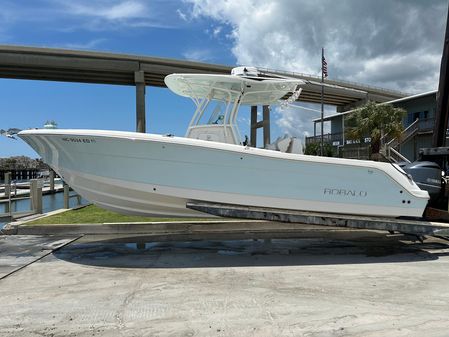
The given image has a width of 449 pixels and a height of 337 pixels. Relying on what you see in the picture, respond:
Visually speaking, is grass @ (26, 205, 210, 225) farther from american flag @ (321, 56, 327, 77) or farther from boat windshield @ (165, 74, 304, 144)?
american flag @ (321, 56, 327, 77)

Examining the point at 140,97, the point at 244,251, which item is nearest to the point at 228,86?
the point at 244,251

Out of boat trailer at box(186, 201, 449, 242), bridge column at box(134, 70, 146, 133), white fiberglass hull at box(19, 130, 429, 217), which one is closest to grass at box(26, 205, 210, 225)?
white fiberglass hull at box(19, 130, 429, 217)

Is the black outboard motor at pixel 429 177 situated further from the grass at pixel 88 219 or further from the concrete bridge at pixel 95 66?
the concrete bridge at pixel 95 66

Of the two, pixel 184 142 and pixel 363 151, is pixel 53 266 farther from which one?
pixel 363 151

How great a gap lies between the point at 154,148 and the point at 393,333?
419cm

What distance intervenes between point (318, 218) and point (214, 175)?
5.80ft

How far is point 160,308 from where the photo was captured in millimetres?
4582

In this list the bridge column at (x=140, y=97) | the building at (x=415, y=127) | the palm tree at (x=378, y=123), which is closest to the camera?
the palm tree at (x=378, y=123)

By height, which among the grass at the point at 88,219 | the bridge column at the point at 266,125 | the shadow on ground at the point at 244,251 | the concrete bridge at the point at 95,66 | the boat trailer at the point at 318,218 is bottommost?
the shadow on ground at the point at 244,251

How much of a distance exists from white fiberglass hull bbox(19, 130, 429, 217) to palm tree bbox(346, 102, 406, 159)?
1932 cm

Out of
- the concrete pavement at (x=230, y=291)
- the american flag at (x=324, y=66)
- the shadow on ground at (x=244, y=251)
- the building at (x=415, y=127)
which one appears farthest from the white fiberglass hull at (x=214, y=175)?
the american flag at (x=324, y=66)

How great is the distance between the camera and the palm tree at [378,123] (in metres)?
26.5

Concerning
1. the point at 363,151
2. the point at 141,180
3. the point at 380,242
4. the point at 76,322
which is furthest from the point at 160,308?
the point at 363,151

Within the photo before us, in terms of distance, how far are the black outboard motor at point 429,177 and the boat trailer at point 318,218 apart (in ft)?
2.68
